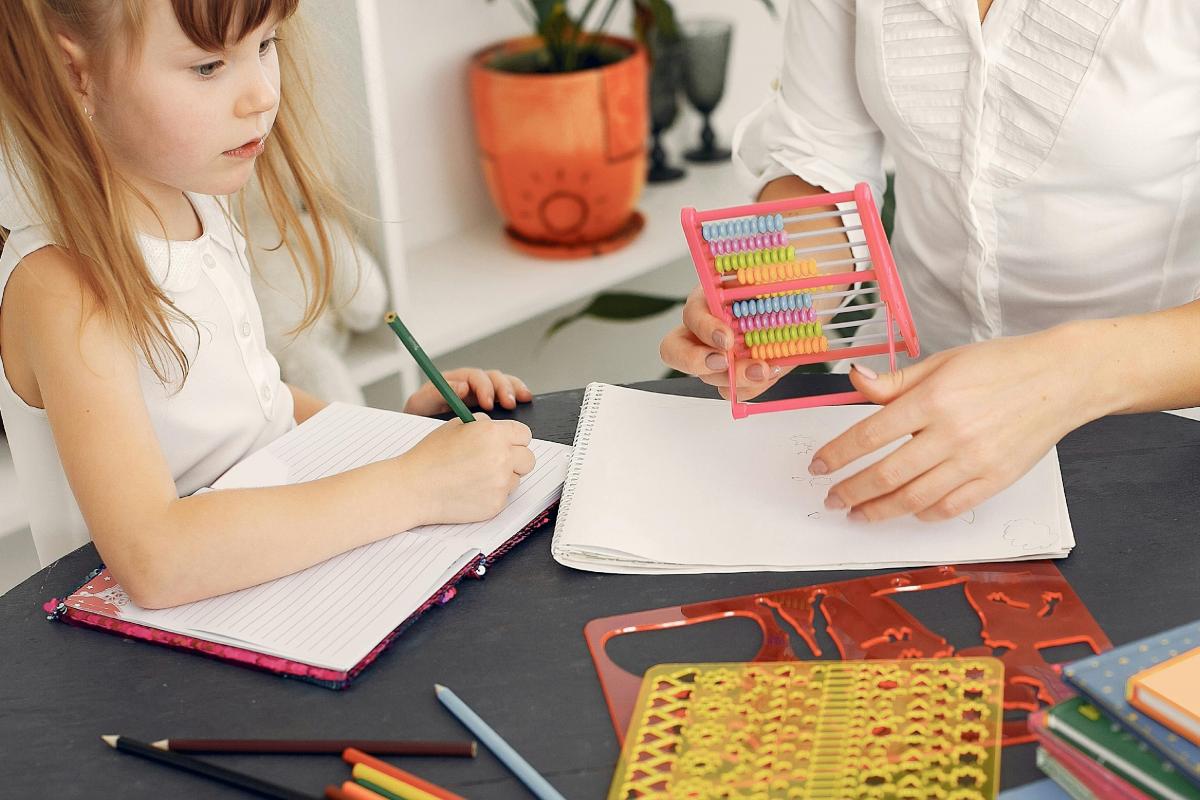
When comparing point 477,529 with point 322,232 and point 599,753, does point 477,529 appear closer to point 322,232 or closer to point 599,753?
point 599,753

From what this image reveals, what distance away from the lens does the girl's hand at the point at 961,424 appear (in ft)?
2.89

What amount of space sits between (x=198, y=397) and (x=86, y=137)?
0.26m

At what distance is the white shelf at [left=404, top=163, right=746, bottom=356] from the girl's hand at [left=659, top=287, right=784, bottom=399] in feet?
3.16

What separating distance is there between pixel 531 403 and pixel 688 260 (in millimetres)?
1582

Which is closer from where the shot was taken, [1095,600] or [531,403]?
[1095,600]

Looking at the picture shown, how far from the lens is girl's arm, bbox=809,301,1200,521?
88 cm

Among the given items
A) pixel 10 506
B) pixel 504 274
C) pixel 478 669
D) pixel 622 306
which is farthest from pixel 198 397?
pixel 504 274

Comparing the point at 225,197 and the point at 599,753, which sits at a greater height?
the point at 225,197

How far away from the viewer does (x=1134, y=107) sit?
108cm

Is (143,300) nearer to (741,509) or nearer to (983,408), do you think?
(741,509)

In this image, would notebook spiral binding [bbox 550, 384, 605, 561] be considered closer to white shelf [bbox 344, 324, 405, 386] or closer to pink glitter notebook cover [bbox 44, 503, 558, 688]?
pink glitter notebook cover [bbox 44, 503, 558, 688]

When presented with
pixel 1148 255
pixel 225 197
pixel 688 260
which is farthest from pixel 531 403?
pixel 688 260

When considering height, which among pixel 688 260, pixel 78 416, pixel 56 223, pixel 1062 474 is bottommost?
pixel 688 260

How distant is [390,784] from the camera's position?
70 centimetres
